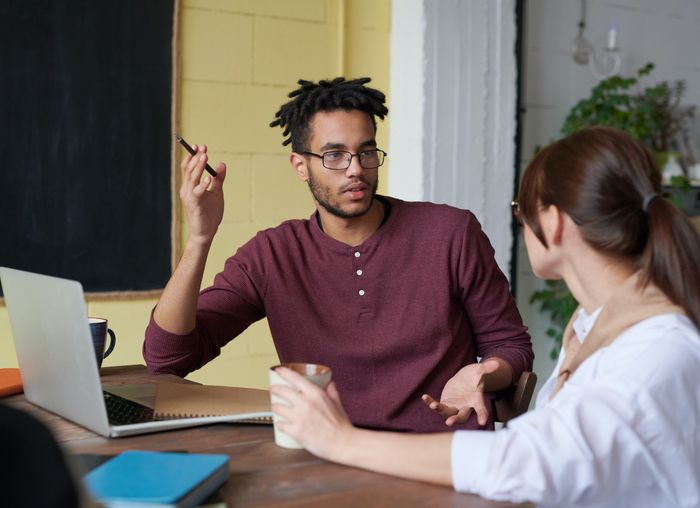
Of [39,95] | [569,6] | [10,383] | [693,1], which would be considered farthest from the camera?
[693,1]

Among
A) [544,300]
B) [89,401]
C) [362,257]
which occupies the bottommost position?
[544,300]

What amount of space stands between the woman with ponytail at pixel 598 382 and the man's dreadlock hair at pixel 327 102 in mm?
810

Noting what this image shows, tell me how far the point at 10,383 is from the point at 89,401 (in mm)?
430

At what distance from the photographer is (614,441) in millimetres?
910

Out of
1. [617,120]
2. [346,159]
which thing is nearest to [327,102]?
[346,159]

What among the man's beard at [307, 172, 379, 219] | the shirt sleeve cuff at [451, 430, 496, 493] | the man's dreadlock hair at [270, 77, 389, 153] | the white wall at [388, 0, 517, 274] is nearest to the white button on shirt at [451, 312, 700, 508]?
the shirt sleeve cuff at [451, 430, 496, 493]

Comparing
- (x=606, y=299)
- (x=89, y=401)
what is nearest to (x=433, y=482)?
(x=606, y=299)

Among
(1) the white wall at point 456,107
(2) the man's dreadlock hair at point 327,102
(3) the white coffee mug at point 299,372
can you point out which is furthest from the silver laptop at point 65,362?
(1) the white wall at point 456,107

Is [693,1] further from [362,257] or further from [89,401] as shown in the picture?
[89,401]

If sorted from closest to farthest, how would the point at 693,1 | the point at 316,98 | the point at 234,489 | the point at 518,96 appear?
the point at 234,489, the point at 316,98, the point at 518,96, the point at 693,1

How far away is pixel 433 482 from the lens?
0.99 meters

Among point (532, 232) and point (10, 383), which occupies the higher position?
point (532, 232)

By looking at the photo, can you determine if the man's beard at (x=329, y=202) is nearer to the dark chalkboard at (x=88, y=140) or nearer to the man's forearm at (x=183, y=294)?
the man's forearm at (x=183, y=294)

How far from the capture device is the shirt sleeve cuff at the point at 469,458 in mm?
950
